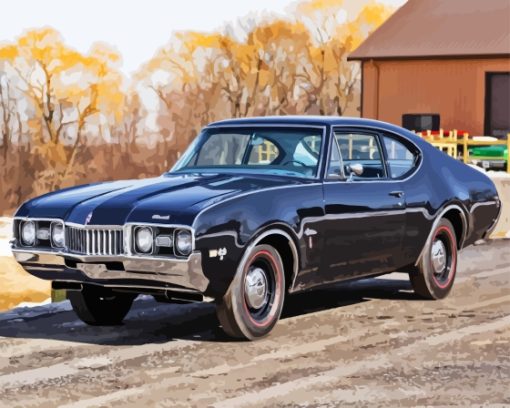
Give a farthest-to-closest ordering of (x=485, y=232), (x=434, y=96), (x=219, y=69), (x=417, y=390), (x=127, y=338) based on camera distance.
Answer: (x=219, y=69) < (x=434, y=96) < (x=485, y=232) < (x=127, y=338) < (x=417, y=390)

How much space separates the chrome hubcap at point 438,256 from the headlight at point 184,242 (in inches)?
131

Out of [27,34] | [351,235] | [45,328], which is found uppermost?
[27,34]

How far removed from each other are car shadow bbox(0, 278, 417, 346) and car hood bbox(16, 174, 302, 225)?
89cm

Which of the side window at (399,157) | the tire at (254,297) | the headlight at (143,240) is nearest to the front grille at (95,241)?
the headlight at (143,240)

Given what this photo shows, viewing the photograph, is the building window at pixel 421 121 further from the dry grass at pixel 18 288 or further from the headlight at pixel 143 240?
the headlight at pixel 143 240

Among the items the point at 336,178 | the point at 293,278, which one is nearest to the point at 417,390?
the point at 293,278

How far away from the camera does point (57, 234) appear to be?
9.73 metres

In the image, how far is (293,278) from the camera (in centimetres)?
999

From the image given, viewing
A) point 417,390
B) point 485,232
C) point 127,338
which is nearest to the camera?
point 417,390

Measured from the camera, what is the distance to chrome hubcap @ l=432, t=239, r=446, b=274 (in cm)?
1184

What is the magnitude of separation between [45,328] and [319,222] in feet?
7.15

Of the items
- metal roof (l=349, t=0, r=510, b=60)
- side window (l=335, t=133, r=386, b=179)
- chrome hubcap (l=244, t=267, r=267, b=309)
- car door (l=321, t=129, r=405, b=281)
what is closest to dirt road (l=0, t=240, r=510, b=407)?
chrome hubcap (l=244, t=267, r=267, b=309)

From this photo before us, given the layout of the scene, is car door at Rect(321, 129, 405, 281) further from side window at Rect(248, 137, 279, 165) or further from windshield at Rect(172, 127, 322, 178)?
side window at Rect(248, 137, 279, 165)

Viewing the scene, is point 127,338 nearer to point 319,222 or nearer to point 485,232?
point 319,222
